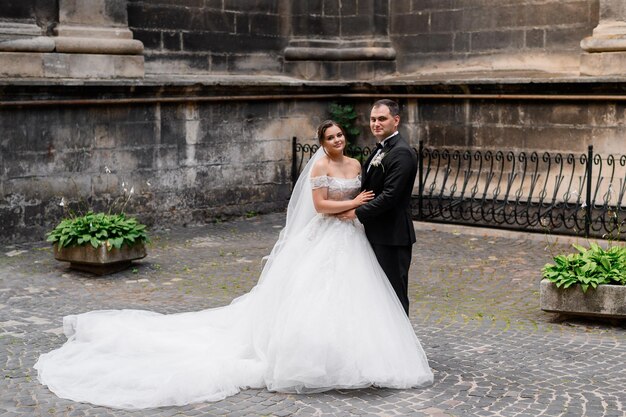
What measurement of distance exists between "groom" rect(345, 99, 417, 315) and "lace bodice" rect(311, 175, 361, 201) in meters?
0.08

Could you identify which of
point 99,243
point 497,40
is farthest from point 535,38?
point 99,243

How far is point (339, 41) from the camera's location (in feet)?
55.9

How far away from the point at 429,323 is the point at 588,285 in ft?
4.76

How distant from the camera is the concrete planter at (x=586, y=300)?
844cm

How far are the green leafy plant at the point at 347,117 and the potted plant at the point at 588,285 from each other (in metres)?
8.47

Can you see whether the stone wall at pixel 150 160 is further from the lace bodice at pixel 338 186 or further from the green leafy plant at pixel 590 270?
the green leafy plant at pixel 590 270

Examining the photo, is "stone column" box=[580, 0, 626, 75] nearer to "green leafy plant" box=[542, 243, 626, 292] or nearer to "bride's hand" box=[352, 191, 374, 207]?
"green leafy plant" box=[542, 243, 626, 292]

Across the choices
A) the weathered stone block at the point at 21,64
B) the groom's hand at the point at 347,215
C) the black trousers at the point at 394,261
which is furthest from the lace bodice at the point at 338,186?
the weathered stone block at the point at 21,64

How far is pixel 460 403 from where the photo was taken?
6.50 metres

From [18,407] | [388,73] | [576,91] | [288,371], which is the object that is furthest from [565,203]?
[18,407]

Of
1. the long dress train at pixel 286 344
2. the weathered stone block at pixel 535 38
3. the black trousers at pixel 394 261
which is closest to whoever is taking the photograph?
the long dress train at pixel 286 344

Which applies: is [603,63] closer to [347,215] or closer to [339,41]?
[339,41]

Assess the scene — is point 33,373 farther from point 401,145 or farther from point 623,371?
point 623,371

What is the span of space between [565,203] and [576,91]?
205cm
